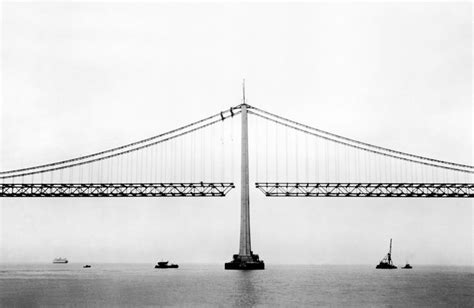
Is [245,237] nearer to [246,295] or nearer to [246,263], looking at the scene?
[246,263]

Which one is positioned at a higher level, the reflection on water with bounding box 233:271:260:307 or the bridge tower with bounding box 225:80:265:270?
the bridge tower with bounding box 225:80:265:270

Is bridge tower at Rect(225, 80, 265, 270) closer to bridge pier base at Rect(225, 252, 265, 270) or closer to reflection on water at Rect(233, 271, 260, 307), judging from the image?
bridge pier base at Rect(225, 252, 265, 270)

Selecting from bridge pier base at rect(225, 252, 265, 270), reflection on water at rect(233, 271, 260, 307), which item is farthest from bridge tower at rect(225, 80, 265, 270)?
reflection on water at rect(233, 271, 260, 307)

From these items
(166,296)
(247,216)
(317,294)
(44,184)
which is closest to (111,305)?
(166,296)

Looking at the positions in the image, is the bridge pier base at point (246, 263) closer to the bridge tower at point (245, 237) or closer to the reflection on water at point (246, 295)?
the bridge tower at point (245, 237)

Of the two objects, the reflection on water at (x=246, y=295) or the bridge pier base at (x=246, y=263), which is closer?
the reflection on water at (x=246, y=295)

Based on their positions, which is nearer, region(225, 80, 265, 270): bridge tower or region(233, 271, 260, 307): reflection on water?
region(233, 271, 260, 307): reflection on water

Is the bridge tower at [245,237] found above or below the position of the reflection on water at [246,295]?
above

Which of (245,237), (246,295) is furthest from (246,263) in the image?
(246,295)

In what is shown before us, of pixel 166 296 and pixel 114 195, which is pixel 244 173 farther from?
pixel 166 296

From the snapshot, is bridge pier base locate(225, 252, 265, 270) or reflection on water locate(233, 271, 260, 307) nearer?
reflection on water locate(233, 271, 260, 307)

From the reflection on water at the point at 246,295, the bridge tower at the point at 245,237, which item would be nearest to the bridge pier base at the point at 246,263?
the bridge tower at the point at 245,237

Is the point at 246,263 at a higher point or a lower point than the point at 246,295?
higher

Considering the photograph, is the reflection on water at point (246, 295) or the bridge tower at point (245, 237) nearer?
the reflection on water at point (246, 295)
